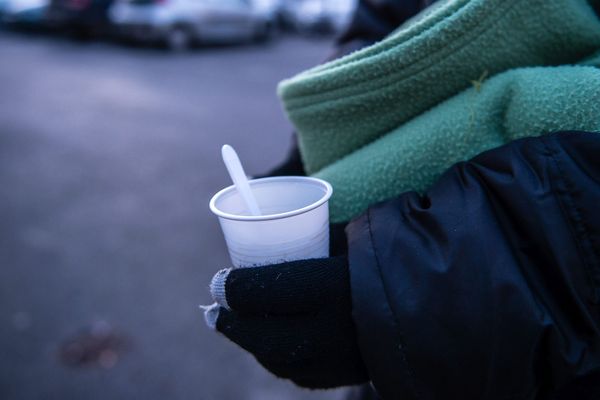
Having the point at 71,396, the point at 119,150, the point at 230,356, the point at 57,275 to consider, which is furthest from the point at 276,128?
the point at 71,396

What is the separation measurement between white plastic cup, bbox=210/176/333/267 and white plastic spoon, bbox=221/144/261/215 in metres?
0.04

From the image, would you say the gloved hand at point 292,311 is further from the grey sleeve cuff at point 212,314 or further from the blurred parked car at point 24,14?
the blurred parked car at point 24,14

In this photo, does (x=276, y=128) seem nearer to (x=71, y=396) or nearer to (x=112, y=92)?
(x=112, y=92)

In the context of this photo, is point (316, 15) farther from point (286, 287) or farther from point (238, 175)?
point (286, 287)

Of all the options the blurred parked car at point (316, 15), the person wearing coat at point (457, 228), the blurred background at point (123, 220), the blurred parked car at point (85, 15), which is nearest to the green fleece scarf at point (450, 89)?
the person wearing coat at point (457, 228)

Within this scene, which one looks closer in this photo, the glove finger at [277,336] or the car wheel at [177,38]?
the glove finger at [277,336]

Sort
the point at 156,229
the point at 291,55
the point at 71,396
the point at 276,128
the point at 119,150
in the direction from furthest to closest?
the point at 291,55
the point at 276,128
the point at 119,150
the point at 156,229
the point at 71,396

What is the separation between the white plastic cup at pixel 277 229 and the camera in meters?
0.77

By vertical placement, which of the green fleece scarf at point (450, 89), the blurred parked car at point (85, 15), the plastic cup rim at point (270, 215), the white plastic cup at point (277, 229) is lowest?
the white plastic cup at point (277, 229)

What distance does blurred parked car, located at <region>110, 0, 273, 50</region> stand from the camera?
10.8m

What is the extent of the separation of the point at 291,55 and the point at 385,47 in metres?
10.6

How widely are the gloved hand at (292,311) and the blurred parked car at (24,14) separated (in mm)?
16125

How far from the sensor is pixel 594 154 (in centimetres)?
69

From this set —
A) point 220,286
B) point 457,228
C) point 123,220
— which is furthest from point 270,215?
point 123,220
